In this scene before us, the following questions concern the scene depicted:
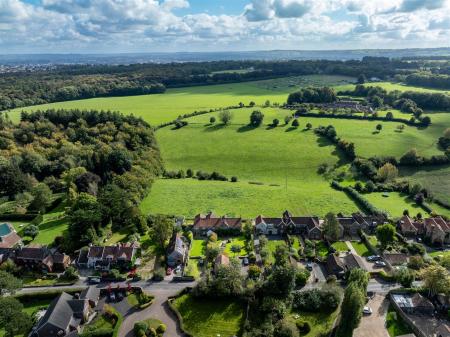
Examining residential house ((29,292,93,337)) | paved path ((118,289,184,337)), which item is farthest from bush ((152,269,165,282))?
residential house ((29,292,93,337))

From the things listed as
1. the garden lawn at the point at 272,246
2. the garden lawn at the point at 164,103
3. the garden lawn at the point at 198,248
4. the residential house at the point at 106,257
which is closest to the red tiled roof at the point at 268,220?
the garden lawn at the point at 272,246

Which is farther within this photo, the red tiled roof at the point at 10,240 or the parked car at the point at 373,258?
the red tiled roof at the point at 10,240

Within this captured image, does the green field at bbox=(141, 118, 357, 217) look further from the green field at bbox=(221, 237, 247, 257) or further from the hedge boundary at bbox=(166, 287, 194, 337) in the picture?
the hedge boundary at bbox=(166, 287, 194, 337)

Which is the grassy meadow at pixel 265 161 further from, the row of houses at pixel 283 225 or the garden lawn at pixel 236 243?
the garden lawn at pixel 236 243

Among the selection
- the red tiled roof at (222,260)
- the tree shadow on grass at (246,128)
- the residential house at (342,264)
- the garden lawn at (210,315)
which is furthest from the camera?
the tree shadow on grass at (246,128)

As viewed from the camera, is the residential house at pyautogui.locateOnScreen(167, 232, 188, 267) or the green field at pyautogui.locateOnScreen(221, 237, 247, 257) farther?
the green field at pyautogui.locateOnScreen(221, 237, 247, 257)

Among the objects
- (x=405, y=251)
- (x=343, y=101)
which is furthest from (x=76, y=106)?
(x=405, y=251)

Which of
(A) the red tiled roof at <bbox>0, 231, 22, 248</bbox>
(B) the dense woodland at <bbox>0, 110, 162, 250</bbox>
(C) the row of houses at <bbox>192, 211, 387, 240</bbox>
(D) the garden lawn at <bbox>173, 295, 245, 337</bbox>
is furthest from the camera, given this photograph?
(B) the dense woodland at <bbox>0, 110, 162, 250</bbox>
